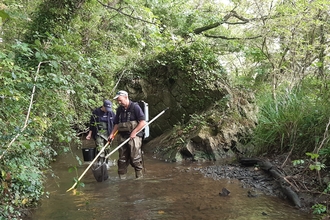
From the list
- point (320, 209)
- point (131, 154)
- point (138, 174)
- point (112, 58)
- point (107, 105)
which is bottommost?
point (320, 209)

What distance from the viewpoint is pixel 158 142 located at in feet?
37.1

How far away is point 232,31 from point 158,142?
9.50 metres

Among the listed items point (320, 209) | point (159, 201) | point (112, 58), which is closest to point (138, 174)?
point (159, 201)

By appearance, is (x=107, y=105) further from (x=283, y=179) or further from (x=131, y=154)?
(x=283, y=179)

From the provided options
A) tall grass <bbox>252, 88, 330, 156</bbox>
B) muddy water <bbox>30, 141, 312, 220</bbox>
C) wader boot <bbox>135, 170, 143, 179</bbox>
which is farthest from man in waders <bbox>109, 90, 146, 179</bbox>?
tall grass <bbox>252, 88, 330, 156</bbox>

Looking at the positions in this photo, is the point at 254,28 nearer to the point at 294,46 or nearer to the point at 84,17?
the point at 294,46

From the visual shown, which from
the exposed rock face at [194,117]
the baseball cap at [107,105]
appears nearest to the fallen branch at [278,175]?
the exposed rock face at [194,117]

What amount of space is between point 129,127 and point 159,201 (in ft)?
6.34

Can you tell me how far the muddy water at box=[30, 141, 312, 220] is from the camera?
4.77 metres

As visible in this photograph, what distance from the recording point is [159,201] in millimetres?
5520

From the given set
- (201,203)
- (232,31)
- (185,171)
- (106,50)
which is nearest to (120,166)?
(185,171)

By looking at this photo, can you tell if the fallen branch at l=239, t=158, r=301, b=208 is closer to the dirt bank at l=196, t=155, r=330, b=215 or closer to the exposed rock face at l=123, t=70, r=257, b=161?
the dirt bank at l=196, t=155, r=330, b=215

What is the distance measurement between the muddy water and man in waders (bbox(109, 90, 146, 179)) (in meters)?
0.58

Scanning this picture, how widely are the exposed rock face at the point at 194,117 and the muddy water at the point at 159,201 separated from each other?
229 centimetres
